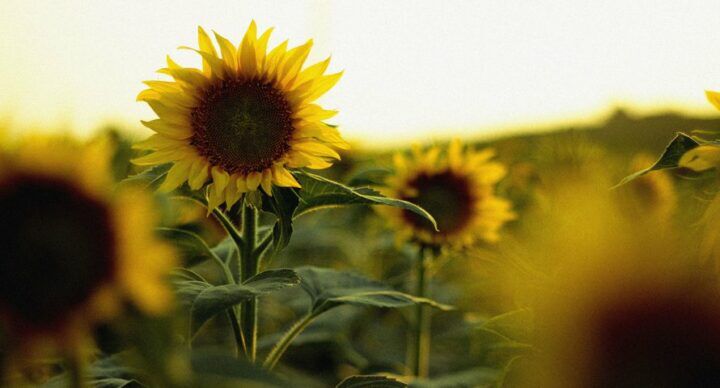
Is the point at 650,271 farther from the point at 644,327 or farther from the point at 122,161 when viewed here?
the point at 122,161

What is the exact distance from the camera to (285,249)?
156 cm

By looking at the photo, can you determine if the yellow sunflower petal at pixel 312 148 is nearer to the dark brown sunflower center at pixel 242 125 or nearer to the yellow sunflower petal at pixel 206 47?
the dark brown sunflower center at pixel 242 125

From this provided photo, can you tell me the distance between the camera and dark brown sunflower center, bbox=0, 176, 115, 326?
56 centimetres

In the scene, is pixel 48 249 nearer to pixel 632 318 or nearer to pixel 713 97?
pixel 632 318

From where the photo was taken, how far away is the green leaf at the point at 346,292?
142 cm

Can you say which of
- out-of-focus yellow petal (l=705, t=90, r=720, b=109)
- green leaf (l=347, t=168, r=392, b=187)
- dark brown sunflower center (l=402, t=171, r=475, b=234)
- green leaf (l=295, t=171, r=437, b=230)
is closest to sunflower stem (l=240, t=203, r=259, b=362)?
green leaf (l=295, t=171, r=437, b=230)

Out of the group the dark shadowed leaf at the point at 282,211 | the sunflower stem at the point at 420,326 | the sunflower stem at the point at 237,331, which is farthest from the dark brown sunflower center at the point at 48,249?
the sunflower stem at the point at 420,326

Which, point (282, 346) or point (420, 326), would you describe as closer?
point (282, 346)

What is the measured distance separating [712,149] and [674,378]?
0.81 meters

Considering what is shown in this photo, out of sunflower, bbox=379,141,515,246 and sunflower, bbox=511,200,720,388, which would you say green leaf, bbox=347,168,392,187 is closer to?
sunflower, bbox=379,141,515,246

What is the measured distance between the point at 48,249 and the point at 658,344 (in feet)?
1.75

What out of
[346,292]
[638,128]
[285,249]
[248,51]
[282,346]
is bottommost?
[282,346]

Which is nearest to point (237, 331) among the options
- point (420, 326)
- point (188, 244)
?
point (188, 244)

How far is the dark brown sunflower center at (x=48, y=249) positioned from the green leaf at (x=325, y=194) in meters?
0.66
